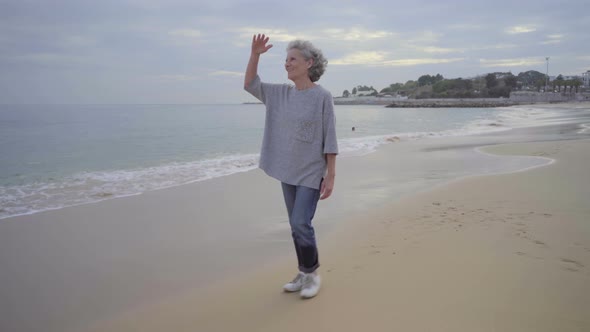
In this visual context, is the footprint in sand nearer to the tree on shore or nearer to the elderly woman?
the elderly woman

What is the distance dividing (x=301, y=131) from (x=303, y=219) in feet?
2.04

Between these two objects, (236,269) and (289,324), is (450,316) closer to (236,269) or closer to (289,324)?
(289,324)

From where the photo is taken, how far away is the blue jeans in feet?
9.29

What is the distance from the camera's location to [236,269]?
3682 mm

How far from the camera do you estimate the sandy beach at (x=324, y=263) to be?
2.64m

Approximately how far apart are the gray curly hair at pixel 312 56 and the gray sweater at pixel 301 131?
11cm

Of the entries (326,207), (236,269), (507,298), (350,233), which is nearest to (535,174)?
(326,207)

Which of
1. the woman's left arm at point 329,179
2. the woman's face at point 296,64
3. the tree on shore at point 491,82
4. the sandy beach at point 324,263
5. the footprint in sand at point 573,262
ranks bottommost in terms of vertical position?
the sandy beach at point 324,263

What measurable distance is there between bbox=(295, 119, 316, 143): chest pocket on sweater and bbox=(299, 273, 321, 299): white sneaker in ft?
3.39

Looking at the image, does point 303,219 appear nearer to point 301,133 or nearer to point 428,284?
point 301,133

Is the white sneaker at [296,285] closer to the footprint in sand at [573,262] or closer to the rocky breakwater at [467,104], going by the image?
the footprint in sand at [573,262]

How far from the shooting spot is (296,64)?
9.15ft

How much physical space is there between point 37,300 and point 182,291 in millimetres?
1144

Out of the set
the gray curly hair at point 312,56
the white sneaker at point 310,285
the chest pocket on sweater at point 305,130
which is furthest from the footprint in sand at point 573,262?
the gray curly hair at point 312,56
